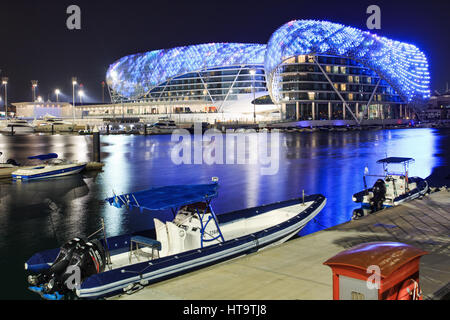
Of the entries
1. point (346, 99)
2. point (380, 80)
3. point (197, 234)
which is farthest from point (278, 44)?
point (197, 234)

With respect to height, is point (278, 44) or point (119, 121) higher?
point (278, 44)

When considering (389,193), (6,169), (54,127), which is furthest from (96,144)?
(54,127)

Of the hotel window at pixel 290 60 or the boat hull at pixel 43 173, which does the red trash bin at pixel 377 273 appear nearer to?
the boat hull at pixel 43 173

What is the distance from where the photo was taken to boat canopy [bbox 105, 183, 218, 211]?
33.5 feet

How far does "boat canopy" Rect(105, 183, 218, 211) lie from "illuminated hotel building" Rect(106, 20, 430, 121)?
9172cm

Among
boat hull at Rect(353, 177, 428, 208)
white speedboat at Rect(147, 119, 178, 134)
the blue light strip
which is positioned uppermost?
the blue light strip

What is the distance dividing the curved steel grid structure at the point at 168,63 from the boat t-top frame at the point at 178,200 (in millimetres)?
131014

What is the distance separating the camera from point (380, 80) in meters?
119

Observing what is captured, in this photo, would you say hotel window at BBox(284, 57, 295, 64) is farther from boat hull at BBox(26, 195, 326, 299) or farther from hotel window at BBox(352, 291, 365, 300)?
hotel window at BBox(352, 291, 365, 300)

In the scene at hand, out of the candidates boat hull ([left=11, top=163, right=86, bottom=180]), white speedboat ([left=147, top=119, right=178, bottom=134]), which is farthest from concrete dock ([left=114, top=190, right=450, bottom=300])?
white speedboat ([left=147, top=119, right=178, bottom=134])

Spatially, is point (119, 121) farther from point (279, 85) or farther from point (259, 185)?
point (259, 185)

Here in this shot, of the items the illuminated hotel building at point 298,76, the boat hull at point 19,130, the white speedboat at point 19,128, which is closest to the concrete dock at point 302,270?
the illuminated hotel building at point 298,76

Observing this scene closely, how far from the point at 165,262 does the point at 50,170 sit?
73.0 feet
